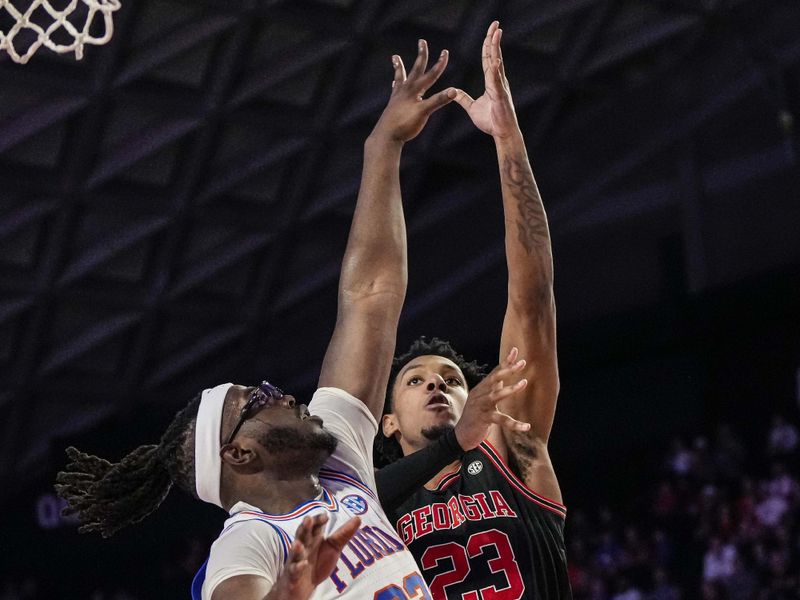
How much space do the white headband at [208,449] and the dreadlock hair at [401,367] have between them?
1802 mm

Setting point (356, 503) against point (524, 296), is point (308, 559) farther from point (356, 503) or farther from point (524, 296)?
point (524, 296)

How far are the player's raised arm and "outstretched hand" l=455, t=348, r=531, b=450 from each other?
0.26m

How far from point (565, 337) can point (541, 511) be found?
1037cm

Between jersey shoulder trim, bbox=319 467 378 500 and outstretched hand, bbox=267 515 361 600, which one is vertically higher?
jersey shoulder trim, bbox=319 467 378 500

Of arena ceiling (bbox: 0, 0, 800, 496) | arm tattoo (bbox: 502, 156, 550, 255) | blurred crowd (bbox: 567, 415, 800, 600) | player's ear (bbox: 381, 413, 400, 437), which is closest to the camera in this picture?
arm tattoo (bbox: 502, 156, 550, 255)

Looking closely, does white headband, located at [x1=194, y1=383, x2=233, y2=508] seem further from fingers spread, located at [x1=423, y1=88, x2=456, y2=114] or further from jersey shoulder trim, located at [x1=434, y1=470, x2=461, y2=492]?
jersey shoulder trim, located at [x1=434, y1=470, x2=461, y2=492]

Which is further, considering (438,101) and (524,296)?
(524,296)

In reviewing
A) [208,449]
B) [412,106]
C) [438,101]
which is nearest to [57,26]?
[412,106]

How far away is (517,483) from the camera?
4.40 m

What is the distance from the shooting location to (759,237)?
47.5ft

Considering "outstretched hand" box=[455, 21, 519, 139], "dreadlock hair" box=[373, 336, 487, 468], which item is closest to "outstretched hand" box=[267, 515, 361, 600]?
"outstretched hand" box=[455, 21, 519, 139]

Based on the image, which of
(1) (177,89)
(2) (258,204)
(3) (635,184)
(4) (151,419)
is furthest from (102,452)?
(3) (635,184)

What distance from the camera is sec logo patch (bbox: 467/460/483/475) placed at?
4477 mm

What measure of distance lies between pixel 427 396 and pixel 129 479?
1.56m
